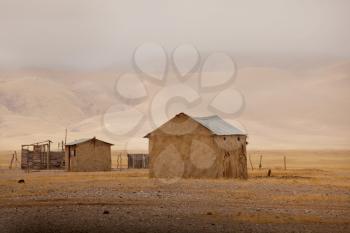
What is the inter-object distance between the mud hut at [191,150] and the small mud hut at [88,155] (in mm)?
14761

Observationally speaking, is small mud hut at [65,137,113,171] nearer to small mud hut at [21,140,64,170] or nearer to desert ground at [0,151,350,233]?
small mud hut at [21,140,64,170]

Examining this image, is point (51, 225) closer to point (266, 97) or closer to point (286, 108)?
point (286, 108)

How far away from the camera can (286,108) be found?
176 meters

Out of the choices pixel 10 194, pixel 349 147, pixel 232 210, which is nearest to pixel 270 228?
pixel 232 210

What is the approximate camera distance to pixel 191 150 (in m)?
36.8

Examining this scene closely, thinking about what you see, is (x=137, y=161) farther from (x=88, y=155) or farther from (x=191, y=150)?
(x=191, y=150)

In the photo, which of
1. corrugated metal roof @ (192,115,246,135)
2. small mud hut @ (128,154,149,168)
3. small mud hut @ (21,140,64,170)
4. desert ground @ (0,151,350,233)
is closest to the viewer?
desert ground @ (0,151,350,233)

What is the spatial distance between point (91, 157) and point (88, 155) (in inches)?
12.6

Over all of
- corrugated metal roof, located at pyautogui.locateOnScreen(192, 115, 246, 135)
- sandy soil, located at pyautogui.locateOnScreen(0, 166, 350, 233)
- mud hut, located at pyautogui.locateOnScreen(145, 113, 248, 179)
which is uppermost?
corrugated metal roof, located at pyautogui.locateOnScreen(192, 115, 246, 135)

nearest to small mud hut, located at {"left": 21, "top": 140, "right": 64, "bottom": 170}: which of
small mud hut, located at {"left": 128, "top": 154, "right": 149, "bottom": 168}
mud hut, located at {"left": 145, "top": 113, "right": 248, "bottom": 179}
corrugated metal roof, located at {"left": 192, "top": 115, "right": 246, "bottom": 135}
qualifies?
small mud hut, located at {"left": 128, "top": 154, "right": 149, "bottom": 168}

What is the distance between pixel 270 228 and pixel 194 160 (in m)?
Answer: 22.2

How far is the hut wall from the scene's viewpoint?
51500mm

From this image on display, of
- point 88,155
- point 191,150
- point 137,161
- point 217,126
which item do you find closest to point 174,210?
point 191,150

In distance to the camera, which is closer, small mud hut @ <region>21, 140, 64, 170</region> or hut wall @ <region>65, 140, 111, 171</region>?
hut wall @ <region>65, 140, 111, 171</region>
